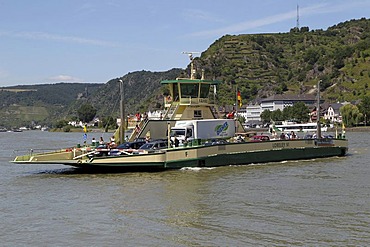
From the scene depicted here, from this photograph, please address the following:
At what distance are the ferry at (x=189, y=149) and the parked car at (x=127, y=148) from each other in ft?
1.90

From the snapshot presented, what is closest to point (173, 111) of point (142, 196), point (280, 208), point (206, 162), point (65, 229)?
point (206, 162)

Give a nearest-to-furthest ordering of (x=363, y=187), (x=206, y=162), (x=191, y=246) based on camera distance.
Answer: (x=191, y=246) → (x=363, y=187) → (x=206, y=162)

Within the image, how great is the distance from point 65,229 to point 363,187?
16.0 metres

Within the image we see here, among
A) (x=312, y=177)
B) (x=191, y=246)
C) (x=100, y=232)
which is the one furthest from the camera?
(x=312, y=177)

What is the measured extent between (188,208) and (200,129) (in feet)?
56.4

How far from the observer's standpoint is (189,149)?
36.6m

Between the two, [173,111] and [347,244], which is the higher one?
Answer: [173,111]

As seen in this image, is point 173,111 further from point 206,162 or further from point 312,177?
point 312,177

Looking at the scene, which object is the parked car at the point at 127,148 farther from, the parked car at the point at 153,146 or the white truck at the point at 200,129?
the white truck at the point at 200,129

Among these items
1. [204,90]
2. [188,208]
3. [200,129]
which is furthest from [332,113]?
[188,208]

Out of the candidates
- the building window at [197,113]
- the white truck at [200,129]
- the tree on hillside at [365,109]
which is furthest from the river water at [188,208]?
the tree on hillside at [365,109]

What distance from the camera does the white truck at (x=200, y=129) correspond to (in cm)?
3903

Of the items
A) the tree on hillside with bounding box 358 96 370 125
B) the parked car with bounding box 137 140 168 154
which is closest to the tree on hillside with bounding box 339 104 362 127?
the tree on hillside with bounding box 358 96 370 125

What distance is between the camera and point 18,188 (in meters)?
29.5
